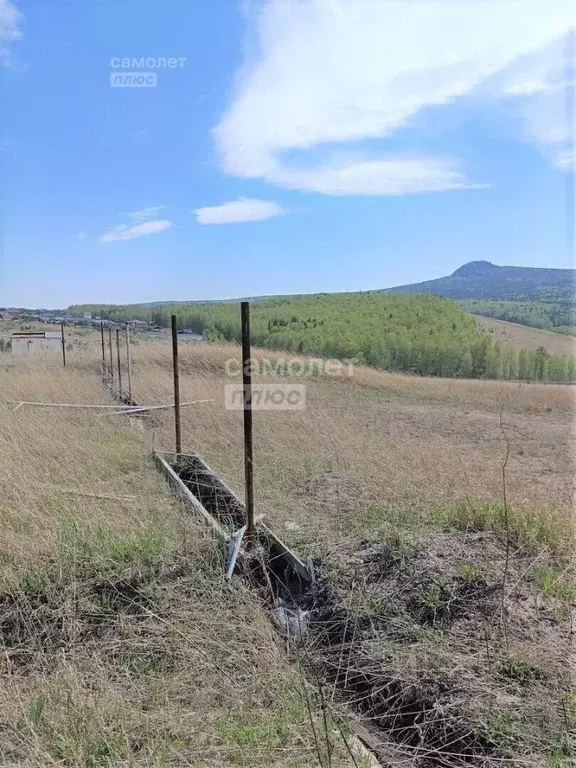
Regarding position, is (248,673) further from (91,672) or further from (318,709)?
(91,672)

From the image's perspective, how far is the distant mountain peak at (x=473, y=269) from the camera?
30147mm

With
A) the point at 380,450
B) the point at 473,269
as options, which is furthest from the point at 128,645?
the point at 473,269

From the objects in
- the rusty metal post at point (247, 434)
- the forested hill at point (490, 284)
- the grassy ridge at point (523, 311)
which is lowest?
the rusty metal post at point (247, 434)

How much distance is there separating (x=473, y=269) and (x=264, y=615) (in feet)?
108

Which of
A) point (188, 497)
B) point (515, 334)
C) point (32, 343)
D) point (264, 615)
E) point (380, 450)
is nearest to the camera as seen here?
point (264, 615)

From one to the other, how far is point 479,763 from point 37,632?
2273mm

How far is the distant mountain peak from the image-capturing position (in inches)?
1187

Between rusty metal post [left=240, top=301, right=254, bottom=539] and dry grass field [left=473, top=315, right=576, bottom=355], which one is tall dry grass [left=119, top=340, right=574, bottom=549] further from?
dry grass field [left=473, top=315, right=576, bottom=355]

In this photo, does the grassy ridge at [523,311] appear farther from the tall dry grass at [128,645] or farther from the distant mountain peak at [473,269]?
the tall dry grass at [128,645]

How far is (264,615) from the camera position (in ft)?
9.76

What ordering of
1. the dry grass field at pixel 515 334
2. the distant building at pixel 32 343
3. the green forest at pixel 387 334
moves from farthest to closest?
the green forest at pixel 387 334 < the distant building at pixel 32 343 < the dry grass field at pixel 515 334

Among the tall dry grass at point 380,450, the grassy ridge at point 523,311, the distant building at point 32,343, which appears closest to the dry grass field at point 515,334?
the grassy ridge at point 523,311

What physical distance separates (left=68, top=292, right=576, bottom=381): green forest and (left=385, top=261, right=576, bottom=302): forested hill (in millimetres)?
1476

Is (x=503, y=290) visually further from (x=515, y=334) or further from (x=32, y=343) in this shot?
(x=32, y=343)
